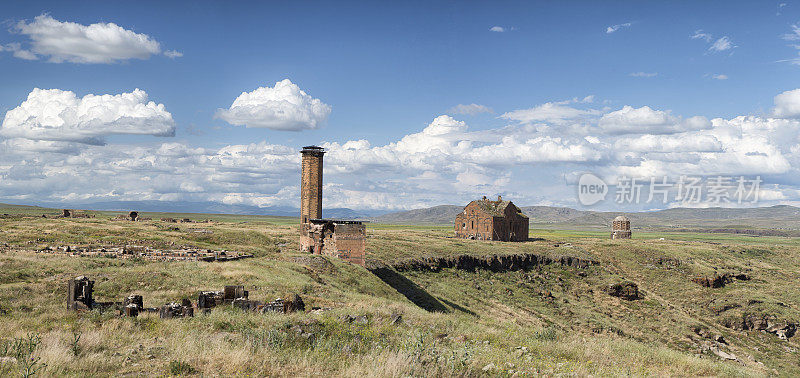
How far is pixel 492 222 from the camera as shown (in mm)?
77312

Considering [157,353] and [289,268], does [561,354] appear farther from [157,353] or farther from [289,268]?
[289,268]

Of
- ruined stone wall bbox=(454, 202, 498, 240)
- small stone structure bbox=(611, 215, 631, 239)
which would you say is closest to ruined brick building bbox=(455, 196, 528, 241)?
ruined stone wall bbox=(454, 202, 498, 240)

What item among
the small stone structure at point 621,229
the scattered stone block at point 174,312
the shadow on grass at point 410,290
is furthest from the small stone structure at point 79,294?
the small stone structure at point 621,229

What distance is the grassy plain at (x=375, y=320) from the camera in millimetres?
8867

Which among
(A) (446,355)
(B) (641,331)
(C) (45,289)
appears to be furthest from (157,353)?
(B) (641,331)

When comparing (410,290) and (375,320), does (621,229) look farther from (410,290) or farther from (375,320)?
(375,320)

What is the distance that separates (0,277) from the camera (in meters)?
20.3

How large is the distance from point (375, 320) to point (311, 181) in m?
33.2

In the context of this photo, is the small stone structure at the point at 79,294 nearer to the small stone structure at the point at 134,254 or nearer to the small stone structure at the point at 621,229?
the small stone structure at the point at 134,254

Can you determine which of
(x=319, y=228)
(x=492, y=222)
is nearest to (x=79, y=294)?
(x=319, y=228)

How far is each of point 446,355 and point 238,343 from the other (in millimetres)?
4479

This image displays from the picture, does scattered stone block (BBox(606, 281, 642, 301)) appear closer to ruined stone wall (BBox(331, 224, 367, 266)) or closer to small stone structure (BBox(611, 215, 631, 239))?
ruined stone wall (BBox(331, 224, 367, 266))

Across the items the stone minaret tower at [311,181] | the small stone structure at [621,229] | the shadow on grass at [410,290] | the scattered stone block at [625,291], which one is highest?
the stone minaret tower at [311,181]

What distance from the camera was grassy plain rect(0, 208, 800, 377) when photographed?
8.87 m
